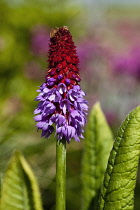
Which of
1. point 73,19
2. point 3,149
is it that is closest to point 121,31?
point 73,19

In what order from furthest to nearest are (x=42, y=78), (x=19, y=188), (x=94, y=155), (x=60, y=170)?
(x=42, y=78), (x=94, y=155), (x=19, y=188), (x=60, y=170)

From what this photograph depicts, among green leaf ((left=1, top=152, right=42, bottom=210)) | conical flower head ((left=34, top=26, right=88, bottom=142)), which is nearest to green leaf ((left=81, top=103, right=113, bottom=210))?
green leaf ((left=1, top=152, right=42, bottom=210))

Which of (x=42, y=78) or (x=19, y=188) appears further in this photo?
(x=42, y=78)

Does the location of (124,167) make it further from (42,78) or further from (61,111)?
(42,78)

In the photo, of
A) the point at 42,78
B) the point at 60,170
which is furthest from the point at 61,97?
the point at 42,78

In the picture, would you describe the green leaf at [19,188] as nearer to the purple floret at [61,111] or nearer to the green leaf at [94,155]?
the purple floret at [61,111]

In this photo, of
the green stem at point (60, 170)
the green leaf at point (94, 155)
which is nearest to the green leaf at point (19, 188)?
the green stem at point (60, 170)
